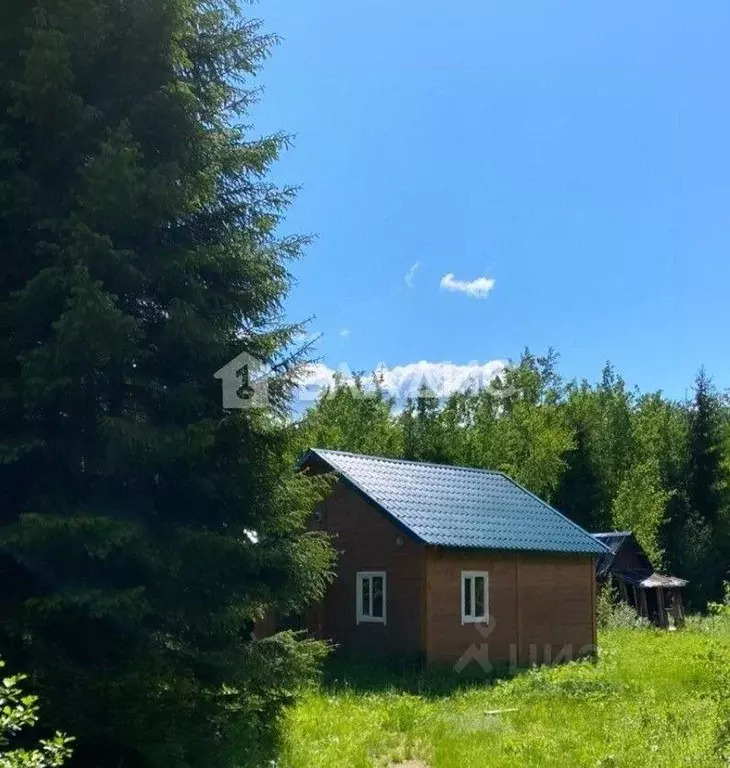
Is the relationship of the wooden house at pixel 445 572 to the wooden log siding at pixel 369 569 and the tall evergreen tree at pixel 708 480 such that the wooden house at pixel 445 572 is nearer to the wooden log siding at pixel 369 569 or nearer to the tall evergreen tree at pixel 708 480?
the wooden log siding at pixel 369 569

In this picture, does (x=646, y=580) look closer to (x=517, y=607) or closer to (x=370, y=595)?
(x=517, y=607)

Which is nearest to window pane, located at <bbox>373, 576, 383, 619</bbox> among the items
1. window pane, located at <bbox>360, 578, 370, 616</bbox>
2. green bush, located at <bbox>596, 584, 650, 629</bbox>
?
window pane, located at <bbox>360, 578, 370, 616</bbox>

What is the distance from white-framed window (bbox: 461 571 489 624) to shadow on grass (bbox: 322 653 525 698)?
98cm

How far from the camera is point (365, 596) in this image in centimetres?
1867

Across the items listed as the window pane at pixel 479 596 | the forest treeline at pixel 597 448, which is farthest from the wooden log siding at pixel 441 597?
the forest treeline at pixel 597 448

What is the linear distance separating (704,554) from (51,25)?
126 feet

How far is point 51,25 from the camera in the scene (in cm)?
839

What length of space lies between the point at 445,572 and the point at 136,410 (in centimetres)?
1042

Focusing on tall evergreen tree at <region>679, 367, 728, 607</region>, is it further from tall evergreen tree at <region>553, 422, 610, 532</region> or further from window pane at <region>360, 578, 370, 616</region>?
window pane at <region>360, 578, 370, 616</region>

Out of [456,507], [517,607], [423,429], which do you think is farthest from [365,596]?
[423,429]

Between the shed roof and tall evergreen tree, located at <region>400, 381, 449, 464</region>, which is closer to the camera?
the shed roof

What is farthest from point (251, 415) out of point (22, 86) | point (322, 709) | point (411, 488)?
point (411, 488)

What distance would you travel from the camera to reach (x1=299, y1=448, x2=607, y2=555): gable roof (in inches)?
716

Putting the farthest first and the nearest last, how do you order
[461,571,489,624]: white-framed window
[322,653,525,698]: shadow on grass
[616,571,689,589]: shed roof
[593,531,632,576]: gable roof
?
[593,531,632,576]: gable roof < [616,571,689,589]: shed roof < [461,571,489,624]: white-framed window < [322,653,525,698]: shadow on grass
